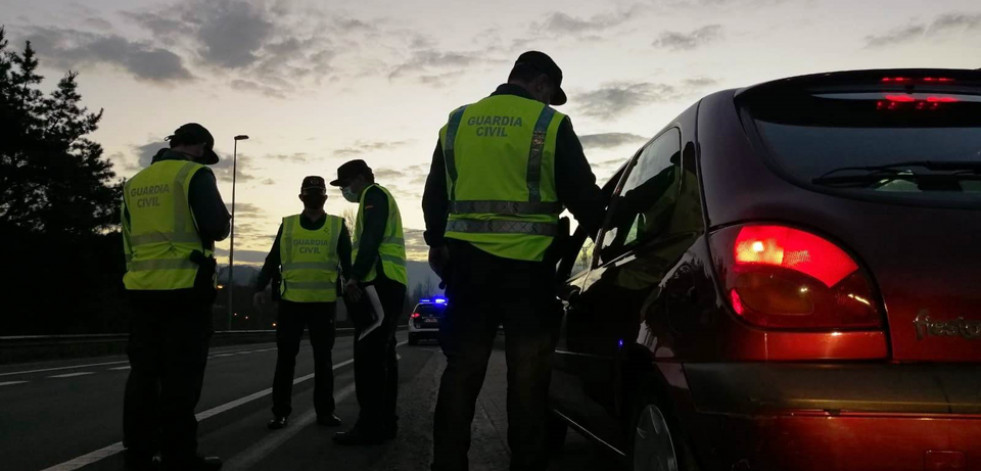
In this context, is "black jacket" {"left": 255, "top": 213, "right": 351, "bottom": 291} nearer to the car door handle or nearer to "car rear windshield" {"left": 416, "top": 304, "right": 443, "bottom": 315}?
the car door handle

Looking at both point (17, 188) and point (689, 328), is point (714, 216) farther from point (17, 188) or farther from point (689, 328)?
point (17, 188)

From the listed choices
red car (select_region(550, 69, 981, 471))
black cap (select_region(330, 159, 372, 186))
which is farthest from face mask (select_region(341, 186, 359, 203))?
red car (select_region(550, 69, 981, 471))

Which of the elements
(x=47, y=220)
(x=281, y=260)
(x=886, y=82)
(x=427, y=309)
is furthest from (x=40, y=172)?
(x=886, y=82)

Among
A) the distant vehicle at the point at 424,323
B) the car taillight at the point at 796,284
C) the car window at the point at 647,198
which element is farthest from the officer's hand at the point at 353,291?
the distant vehicle at the point at 424,323

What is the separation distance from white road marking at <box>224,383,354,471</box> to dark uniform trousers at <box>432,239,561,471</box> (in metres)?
1.95

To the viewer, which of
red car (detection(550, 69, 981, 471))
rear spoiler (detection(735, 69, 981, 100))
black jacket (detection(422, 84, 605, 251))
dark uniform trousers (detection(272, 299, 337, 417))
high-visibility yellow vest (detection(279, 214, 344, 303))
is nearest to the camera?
red car (detection(550, 69, 981, 471))

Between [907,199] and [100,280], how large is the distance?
3918 cm

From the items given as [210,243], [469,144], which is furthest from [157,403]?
[469,144]

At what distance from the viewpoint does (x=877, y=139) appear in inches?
101

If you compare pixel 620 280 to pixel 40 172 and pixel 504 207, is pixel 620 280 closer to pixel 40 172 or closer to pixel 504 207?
pixel 504 207

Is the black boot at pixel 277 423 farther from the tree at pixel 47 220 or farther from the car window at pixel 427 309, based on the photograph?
the tree at pixel 47 220

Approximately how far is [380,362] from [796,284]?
3.91 metres

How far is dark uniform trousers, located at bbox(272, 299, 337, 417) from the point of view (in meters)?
6.39

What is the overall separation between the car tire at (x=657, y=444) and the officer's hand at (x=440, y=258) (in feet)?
3.07
